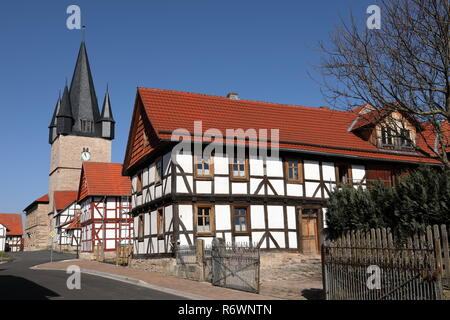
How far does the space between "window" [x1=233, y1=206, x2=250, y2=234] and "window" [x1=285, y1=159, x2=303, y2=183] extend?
9.18ft

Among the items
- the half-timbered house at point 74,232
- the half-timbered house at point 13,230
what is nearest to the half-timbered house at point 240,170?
the half-timbered house at point 74,232

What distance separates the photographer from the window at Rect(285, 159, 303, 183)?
2289 centimetres

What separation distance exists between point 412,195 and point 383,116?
2867 mm

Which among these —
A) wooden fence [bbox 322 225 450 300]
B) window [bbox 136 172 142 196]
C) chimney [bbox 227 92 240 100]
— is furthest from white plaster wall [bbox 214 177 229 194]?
wooden fence [bbox 322 225 450 300]

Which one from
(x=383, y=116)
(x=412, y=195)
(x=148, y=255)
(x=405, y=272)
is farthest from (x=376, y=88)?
(x=148, y=255)

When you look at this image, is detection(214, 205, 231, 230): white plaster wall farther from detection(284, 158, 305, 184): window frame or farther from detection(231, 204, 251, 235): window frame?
detection(284, 158, 305, 184): window frame

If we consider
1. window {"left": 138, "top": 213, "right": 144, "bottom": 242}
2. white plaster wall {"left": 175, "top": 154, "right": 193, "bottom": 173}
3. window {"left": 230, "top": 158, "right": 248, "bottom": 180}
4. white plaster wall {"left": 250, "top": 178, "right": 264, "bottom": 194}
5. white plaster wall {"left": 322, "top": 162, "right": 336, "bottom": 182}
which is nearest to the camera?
white plaster wall {"left": 175, "top": 154, "right": 193, "bottom": 173}

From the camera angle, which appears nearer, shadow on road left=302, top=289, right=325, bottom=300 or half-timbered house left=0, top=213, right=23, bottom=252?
shadow on road left=302, top=289, right=325, bottom=300

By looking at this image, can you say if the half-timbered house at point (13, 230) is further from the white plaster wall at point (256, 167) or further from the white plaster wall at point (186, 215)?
the white plaster wall at point (256, 167)

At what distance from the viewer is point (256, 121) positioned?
974 inches

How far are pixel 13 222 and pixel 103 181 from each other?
180 ft

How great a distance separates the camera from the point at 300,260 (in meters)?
21.1
